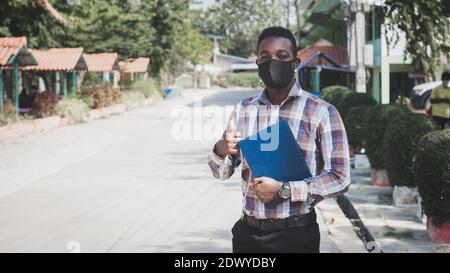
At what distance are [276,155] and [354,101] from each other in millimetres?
14161

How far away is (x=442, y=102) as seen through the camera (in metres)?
13.0

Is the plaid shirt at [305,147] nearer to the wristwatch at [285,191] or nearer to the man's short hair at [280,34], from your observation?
the wristwatch at [285,191]

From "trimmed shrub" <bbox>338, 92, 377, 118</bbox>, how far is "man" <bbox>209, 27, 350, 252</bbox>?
1369cm

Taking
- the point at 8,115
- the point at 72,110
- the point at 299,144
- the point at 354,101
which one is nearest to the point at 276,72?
Result: the point at 299,144

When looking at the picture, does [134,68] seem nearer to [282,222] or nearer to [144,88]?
[144,88]

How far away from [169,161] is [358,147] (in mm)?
4060

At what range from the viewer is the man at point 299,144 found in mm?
3545

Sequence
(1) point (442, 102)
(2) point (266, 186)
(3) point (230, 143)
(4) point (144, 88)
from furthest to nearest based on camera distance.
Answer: (4) point (144, 88), (1) point (442, 102), (3) point (230, 143), (2) point (266, 186)

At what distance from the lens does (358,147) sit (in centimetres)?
1555

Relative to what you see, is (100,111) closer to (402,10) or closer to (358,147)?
(358,147)

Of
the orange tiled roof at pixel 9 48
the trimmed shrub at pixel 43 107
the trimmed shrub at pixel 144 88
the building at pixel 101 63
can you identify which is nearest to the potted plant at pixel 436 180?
the orange tiled roof at pixel 9 48

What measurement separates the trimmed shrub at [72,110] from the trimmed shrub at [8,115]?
500 cm

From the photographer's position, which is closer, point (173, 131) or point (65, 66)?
point (173, 131)
